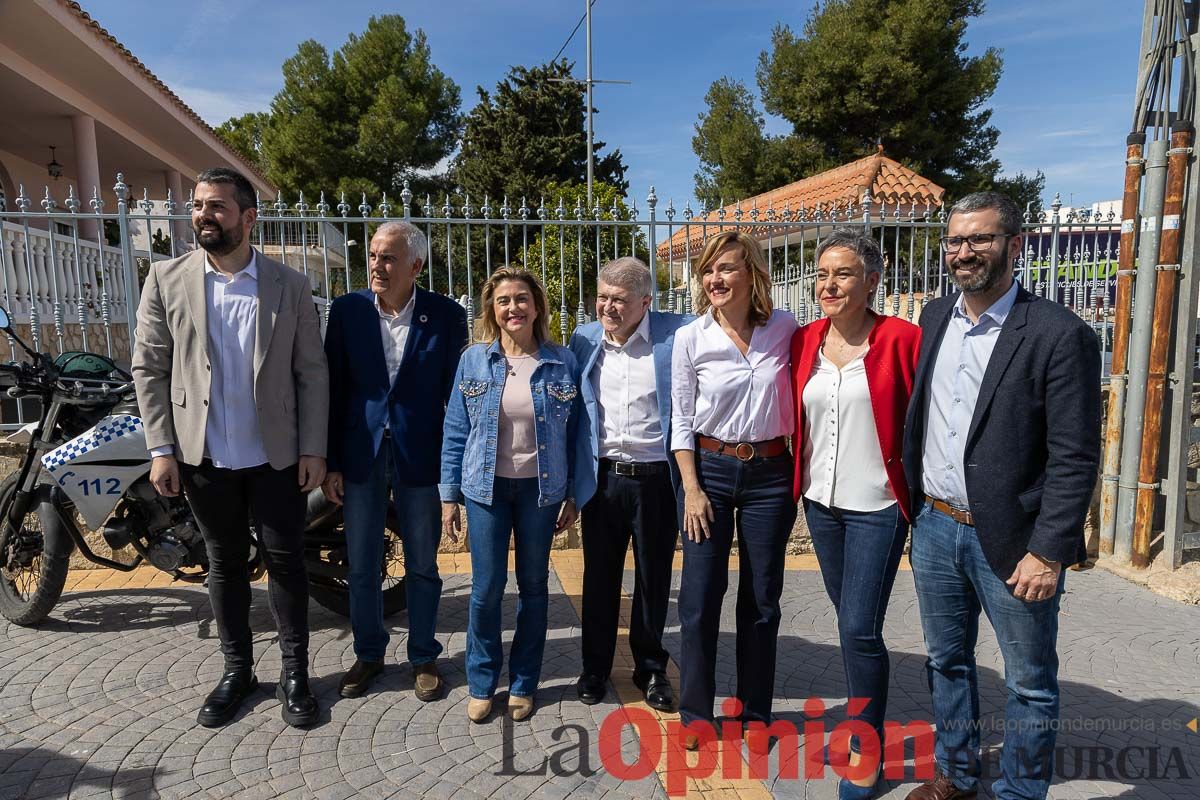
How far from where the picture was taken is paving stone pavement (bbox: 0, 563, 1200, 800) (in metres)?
2.47

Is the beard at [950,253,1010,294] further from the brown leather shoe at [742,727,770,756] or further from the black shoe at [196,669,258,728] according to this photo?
the black shoe at [196,669,258,728]

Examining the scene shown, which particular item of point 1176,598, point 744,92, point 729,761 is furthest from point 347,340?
point 744,92

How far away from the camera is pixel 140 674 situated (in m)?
3.20

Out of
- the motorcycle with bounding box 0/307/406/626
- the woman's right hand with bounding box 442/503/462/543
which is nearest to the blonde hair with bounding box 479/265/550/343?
the woman's right hand with bounding box 442/503/462/543

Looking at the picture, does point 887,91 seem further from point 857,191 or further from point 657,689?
point 657,689

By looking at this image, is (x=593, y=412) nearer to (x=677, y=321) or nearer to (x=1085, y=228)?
(x=677, y=321)

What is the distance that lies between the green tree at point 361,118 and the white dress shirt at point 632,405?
2736 cm

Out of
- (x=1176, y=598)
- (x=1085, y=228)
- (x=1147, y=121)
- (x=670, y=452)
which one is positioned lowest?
(x=1176, y=598)

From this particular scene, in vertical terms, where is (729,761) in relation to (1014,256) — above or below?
below

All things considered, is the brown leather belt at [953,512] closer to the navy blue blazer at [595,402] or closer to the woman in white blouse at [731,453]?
the woman in white blouse at [731,453]

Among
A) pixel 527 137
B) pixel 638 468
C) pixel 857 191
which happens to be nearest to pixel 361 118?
pixel 527 137

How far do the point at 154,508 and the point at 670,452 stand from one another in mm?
2424

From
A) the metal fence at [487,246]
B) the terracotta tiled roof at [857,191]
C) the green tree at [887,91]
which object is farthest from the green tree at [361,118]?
the metal fence at [487,246]

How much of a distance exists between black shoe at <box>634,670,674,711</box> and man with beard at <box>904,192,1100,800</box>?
963 mm
